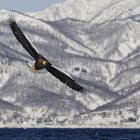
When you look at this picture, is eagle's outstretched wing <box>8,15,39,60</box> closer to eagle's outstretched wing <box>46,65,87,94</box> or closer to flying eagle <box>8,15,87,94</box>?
flying eagle <box>8,15,87,94</box>

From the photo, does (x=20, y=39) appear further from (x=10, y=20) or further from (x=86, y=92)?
(x=86, y=92)

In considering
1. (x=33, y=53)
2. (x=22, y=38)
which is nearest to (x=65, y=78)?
(x=33, y=53)

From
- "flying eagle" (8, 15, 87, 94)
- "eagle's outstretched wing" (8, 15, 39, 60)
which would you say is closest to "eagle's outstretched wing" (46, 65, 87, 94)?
"flying eagle" (8, 15, 87, 94)

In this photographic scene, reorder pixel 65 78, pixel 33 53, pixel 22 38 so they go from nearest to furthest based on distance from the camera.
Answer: pixel 33 53 → pixel 22 38 → pixel 65 78

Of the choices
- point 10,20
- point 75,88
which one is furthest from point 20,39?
point 75,88

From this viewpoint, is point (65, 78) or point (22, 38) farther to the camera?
point (65, 78)

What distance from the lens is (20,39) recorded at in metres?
32.7

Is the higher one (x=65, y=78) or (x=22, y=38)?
(x=22, y=38)

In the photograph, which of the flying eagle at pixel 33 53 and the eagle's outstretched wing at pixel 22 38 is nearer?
the flying eagle at pixel 33 53

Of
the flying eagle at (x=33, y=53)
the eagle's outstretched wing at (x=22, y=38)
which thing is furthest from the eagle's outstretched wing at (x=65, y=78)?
the eagle's outstretched wing at (x=22, y=38)

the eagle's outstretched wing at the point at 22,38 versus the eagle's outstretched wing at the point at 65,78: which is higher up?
the eagle's outstretched wing at the point at 22,38

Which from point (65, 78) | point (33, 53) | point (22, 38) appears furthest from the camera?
point (65, 78)

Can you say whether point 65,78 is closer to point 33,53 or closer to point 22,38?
point 33,53

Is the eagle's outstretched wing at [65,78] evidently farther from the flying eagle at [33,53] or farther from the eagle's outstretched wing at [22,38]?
the eagle's outstretched wing at [22,38]
